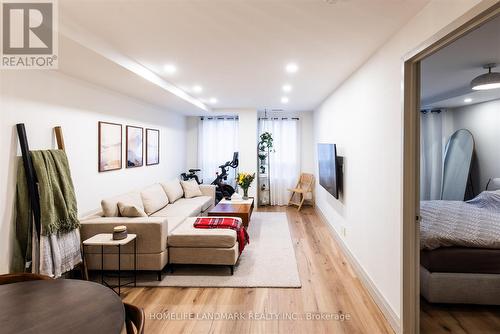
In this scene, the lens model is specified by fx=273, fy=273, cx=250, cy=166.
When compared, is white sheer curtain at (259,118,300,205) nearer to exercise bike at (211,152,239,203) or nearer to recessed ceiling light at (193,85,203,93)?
exercise bike at (211,152,239,203)

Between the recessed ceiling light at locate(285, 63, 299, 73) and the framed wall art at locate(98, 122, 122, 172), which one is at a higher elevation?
the recessed ceiling light at locate(285, 63, 299, 73)

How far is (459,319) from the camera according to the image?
2.30 m

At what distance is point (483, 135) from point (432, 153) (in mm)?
910

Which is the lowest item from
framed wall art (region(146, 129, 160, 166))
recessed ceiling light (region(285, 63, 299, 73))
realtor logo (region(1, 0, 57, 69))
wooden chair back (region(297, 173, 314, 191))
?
wooden chair back (region(297, 173, 314, 191))

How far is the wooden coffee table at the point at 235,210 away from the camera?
14.1 feet

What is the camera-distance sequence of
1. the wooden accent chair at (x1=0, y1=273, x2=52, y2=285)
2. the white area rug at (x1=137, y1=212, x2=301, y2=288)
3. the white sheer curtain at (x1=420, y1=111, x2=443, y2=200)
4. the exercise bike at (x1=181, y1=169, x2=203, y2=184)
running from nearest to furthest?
the wooden accent chair at (x1=0, y1=273, x2=52, y2=285) < the white area rug at (x1=137, y1=212, x2=301, y2=288) < the white sheer curtain at (x1=420, y1=111, x2=443, y2=200) < the exercise bike at (x1=181, y1=169, x2=203, y2=184)

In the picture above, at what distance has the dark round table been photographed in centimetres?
106

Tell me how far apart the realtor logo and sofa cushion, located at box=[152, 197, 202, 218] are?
2.54 m

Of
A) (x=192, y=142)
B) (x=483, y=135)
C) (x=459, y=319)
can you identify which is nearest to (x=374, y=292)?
(x=459, y=319)

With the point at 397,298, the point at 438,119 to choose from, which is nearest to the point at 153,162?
the point at 397,298

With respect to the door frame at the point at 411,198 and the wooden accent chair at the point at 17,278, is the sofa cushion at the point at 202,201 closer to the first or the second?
the wooden accent chair at the point at 17,278

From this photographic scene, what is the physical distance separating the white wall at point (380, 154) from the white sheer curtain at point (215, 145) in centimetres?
376

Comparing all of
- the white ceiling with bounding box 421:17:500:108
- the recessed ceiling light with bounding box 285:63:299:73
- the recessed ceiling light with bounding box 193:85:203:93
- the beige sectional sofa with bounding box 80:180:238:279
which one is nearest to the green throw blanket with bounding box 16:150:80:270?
the beige sectional sofa with bounding box 80:180:238:279

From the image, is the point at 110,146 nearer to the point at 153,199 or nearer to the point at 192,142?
the point at 153,199
